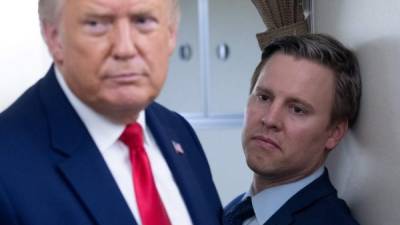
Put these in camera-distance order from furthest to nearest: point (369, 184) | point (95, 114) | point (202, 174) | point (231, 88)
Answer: point (231, 88) < point (369, 184) < point (202, 174) < point (95, 114)

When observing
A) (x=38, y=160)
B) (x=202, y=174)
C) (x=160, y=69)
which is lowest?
(x=202, y=174)

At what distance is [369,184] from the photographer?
1427mm

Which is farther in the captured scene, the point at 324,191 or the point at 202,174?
the point at 324,191

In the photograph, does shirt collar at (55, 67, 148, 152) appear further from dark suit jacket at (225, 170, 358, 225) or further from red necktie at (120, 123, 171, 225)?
dark suit jacket at (225, 170, 358, 225)

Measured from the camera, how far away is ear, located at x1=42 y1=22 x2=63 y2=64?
82 centimetres

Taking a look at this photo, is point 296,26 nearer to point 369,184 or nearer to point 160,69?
point 369,184

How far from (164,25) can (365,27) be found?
754mm

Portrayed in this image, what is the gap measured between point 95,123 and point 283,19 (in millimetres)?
1140

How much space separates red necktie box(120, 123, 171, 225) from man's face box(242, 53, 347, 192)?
585mm

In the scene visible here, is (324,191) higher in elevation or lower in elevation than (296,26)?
lower

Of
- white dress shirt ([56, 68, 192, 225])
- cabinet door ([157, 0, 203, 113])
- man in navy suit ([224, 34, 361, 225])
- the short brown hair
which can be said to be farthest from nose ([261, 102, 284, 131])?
cabinet door ([157, 0, 203, 113])

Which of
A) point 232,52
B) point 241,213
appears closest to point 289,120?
point 241,213

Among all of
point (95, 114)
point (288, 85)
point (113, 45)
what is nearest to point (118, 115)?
point (95, 114)

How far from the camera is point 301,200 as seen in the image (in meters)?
1.46
